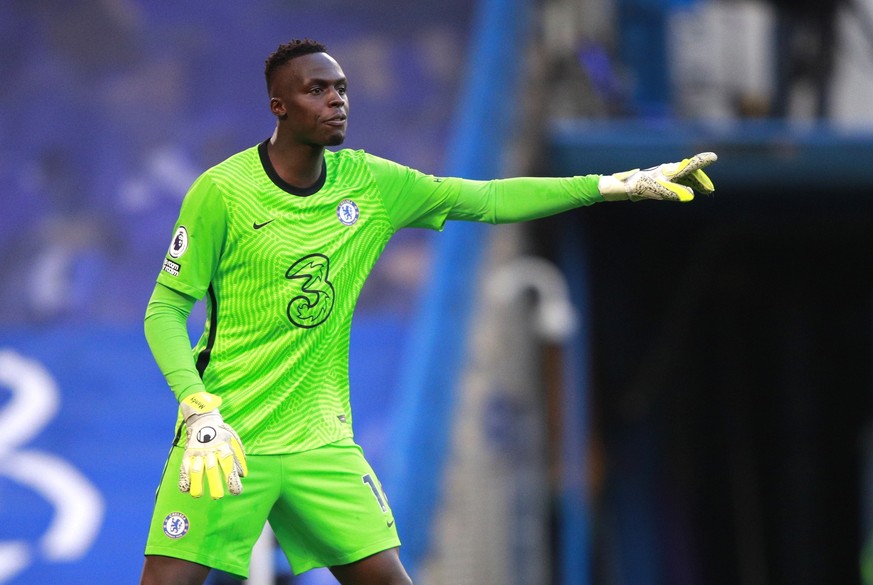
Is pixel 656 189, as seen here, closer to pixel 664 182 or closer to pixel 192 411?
pixel 664 182

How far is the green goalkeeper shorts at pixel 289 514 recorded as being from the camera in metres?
4.88

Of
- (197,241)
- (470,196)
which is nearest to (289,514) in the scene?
(197,241)

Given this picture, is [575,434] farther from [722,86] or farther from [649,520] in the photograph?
[722,86]

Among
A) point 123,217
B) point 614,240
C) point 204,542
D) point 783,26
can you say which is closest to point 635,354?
point 614,240

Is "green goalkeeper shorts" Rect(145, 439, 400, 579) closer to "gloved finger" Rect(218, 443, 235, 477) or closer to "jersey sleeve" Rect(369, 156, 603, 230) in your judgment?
"gloved finger" Rect(218, 443, 235, 477)

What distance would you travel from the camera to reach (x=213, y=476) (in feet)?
15.0

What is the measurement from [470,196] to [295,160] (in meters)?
0.67

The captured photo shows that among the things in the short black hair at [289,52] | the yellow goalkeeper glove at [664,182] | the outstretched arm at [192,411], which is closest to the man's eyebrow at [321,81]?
the short black hair at [289,52]

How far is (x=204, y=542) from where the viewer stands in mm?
4883

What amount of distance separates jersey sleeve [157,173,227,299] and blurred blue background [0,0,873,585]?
569cm

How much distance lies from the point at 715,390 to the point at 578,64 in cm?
491

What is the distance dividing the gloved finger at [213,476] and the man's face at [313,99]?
43.8 inches

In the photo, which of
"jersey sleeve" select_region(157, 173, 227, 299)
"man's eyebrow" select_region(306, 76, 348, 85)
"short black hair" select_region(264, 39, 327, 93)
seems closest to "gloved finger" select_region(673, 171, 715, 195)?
"man's eyebrow" select_region(306, 76, 348, 85)

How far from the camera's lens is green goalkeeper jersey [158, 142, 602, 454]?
496 cm
